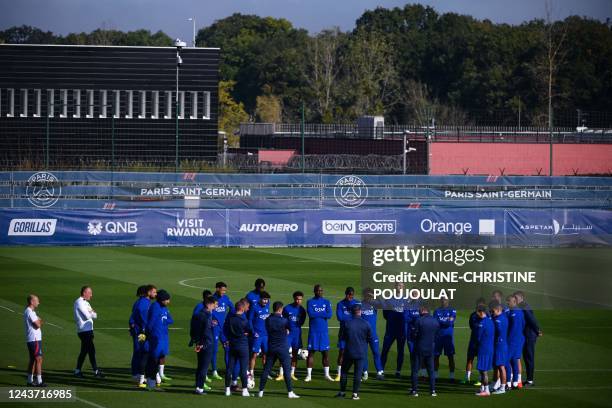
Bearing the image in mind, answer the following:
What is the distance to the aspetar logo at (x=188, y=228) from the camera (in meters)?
51.8

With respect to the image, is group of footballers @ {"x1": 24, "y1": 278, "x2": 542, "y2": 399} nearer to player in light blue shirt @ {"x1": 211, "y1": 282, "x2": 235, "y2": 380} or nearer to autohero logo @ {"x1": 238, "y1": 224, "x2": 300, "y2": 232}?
player in light blue shirt @ {"x1": 211, "y1": 282, "x2": 235, "y2": 380}

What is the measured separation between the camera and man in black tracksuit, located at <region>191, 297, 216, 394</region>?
70.8 ft

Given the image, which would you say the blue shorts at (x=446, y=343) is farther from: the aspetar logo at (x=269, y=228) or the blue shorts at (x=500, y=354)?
the aspetar logo at (x=269, y=228)

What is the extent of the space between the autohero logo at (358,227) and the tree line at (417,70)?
133 feet

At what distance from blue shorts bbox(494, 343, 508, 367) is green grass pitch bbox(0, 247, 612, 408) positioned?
741mm

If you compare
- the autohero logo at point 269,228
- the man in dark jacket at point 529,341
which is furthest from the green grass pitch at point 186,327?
the autohero logo at point 269,228

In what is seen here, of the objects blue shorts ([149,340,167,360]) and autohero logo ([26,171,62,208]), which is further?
autohero logo ([26,171,62,208])

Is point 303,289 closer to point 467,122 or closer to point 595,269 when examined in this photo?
point 595,269

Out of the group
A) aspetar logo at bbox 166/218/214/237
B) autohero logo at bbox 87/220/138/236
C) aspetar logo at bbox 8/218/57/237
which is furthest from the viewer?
aspetar logo at bbox 166/218/214/237

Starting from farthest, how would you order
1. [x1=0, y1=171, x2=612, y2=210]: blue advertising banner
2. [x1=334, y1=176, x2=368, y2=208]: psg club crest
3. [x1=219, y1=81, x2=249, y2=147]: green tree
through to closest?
[x1=219, y1=81, x2=249, y2=147]: green tree → [x1=334, y1=176, x2=368, y2=208]: psg club crest → [x1=0, y1=171, x2=612, y2=210]: blue advertising banner

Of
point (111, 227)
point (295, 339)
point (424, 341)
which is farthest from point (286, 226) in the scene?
point (424, 341)

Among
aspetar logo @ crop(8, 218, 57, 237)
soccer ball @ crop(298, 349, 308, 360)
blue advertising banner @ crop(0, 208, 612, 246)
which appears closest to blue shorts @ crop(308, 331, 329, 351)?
soccer ball @ crop(298, 349, 308, 360)

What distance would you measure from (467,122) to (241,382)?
88.0m

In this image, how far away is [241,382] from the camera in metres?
23.0
